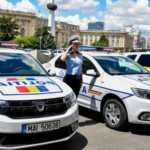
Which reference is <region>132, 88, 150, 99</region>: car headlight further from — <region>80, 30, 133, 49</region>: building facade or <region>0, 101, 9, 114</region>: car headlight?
Answer: <region>80, 30, 133, 49</region>: building facade

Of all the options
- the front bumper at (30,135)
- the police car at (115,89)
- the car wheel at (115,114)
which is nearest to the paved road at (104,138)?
the car wheel at (115,114)

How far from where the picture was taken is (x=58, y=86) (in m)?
5.45

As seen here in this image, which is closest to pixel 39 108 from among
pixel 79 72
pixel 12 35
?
pixel 79 72

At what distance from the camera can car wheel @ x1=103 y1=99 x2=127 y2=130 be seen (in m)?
6.59

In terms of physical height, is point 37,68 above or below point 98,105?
above

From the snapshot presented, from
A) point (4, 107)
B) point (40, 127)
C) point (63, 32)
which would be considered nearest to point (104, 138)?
point (40, 127)

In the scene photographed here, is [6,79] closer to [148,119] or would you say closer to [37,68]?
[37,68]

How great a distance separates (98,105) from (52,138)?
2.44 meters

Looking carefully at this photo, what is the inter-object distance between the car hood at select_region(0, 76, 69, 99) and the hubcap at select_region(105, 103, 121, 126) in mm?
1579

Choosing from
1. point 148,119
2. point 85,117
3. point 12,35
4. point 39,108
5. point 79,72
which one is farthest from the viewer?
point 12,35

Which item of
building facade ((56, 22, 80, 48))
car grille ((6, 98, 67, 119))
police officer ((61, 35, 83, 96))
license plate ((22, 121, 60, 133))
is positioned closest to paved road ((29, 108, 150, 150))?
license plate ((22, 121, 60, 133))

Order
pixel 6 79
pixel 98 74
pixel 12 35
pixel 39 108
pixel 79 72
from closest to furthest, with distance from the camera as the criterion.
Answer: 1. pixel 39 108
2. pixel 6 79
3. pixel 79 72
4. pixel 98 74
5. pixel 12 35

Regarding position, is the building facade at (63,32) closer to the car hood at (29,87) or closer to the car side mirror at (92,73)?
the car side mirror at (92,73)

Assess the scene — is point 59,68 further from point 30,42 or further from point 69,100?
point 30,42
